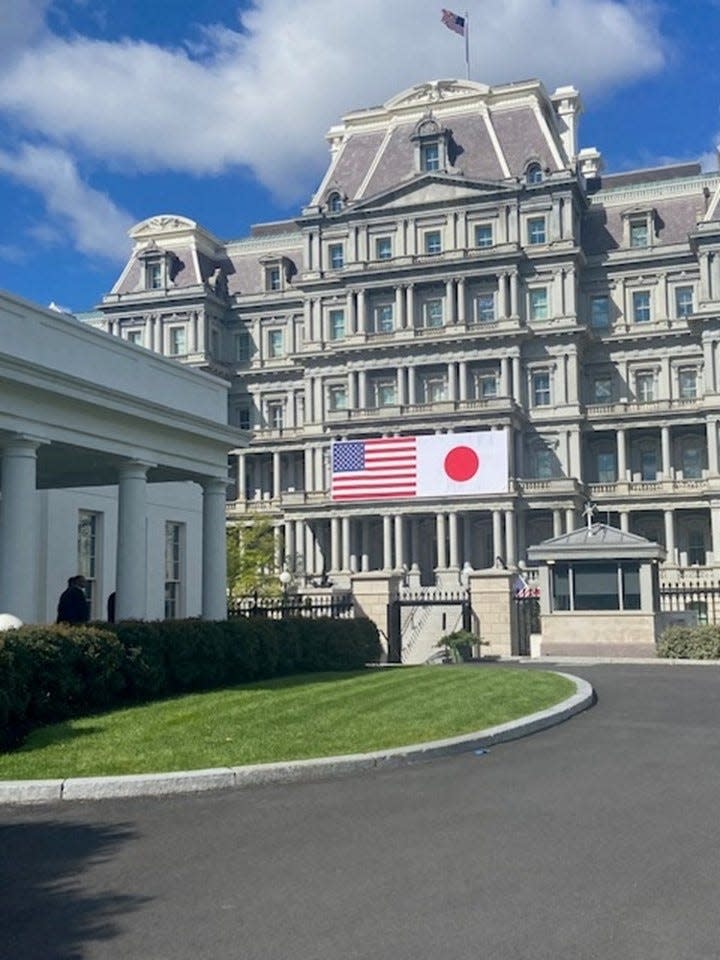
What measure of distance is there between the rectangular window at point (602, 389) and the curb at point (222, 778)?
209 ft

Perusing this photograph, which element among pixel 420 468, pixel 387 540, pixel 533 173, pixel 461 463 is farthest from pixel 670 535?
pixel 533 173

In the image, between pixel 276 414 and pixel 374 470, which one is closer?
pixel 374 470

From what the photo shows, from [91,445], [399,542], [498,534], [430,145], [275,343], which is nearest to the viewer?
[91,445]

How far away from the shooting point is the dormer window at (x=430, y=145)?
73.4 meters

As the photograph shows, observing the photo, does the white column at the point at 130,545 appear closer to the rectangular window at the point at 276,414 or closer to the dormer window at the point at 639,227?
the dormer window at the point at 639,227

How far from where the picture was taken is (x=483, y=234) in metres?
72.1

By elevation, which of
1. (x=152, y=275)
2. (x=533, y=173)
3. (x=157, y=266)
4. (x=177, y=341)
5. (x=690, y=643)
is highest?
(x=533, y=173)

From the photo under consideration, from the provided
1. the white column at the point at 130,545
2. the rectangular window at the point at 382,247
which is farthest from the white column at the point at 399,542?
the white column at the point at 130,545

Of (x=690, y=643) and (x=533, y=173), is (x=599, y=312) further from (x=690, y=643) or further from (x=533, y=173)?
(x=690, y=643)

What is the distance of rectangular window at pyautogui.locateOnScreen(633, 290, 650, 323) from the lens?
72.7 m

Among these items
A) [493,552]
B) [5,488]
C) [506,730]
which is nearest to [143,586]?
[5,488]

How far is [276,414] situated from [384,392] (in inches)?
436

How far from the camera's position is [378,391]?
7369cm

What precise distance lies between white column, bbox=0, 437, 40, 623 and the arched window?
197ft
